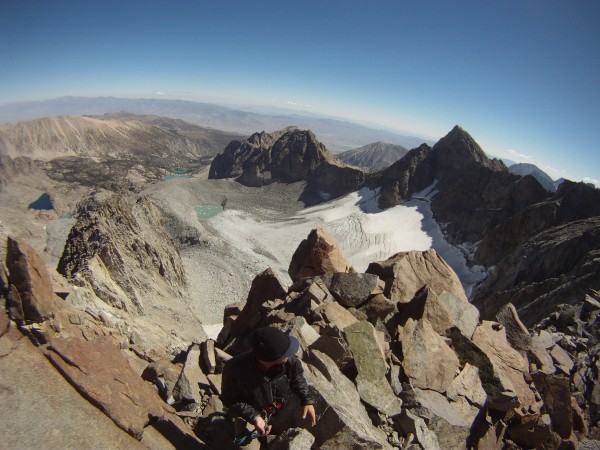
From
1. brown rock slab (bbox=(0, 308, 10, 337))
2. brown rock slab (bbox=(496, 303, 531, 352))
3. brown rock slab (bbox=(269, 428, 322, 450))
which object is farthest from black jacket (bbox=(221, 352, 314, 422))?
brown rock slab (bbox=(496, 303, 531, 352))

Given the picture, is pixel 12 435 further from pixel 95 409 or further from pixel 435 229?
pixel 435 229

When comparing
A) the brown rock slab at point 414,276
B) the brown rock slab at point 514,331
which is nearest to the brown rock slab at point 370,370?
the brown rock slab at point 414,276

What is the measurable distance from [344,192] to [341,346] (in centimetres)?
11022

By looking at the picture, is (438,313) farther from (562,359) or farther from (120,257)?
(120,257)

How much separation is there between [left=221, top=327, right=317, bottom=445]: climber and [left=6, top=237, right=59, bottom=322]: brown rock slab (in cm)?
541

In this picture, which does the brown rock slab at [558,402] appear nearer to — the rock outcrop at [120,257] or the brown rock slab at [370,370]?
the brown rock slab at [370,370]

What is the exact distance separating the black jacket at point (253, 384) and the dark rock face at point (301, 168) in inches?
4363

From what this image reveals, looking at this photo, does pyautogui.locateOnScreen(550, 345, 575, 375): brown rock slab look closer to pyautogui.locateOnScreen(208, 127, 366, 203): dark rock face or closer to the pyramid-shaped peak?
the pyramid-shaped peak

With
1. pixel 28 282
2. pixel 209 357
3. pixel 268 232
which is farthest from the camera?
pixel 268 232

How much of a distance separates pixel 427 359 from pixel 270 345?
20.1 feet

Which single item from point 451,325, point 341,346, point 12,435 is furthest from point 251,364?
point 451,325

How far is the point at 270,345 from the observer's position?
17.0 feet

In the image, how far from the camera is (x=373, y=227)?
8950 centimetres

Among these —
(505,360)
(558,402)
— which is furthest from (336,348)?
(558,402)
